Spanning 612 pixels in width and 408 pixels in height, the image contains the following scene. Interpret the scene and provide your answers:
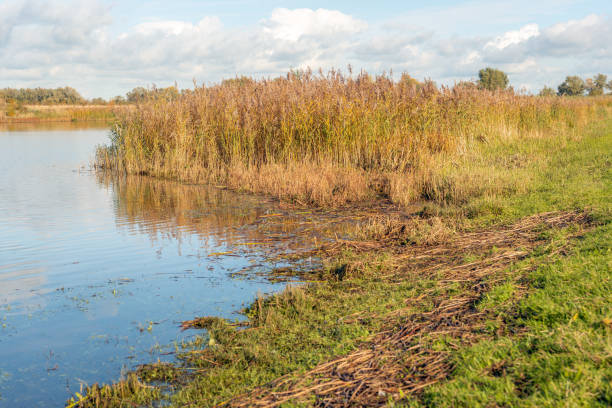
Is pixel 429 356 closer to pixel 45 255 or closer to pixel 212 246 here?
pixel 212 246

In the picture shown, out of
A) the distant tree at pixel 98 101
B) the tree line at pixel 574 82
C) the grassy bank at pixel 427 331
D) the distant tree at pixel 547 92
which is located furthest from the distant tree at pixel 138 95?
the distant tree at pixel 98 101

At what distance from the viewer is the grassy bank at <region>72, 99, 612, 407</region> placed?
301 centimetres

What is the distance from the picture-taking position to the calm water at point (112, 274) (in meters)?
4.15

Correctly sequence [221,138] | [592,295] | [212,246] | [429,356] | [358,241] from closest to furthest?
[429,356] → [592,295] → [358,241] → [212,246] → [221,138]

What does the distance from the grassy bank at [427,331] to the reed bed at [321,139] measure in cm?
376

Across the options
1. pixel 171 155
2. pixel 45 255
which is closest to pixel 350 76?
pixel 171 155

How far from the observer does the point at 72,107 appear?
6231cm

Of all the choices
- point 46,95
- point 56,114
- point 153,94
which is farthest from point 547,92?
point 46,95

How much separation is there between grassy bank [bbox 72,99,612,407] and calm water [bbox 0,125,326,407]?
0.52 m

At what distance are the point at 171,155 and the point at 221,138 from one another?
2.23 meters

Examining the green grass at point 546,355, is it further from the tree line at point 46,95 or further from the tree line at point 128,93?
the tree line at point 46,95

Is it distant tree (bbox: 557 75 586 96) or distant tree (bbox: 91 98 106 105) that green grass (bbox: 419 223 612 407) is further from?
distant tree (bbox: 91 98 106 105)

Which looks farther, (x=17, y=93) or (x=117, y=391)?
(x=17, y=93)

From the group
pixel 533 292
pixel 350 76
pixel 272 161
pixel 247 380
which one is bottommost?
pixel 247 380
